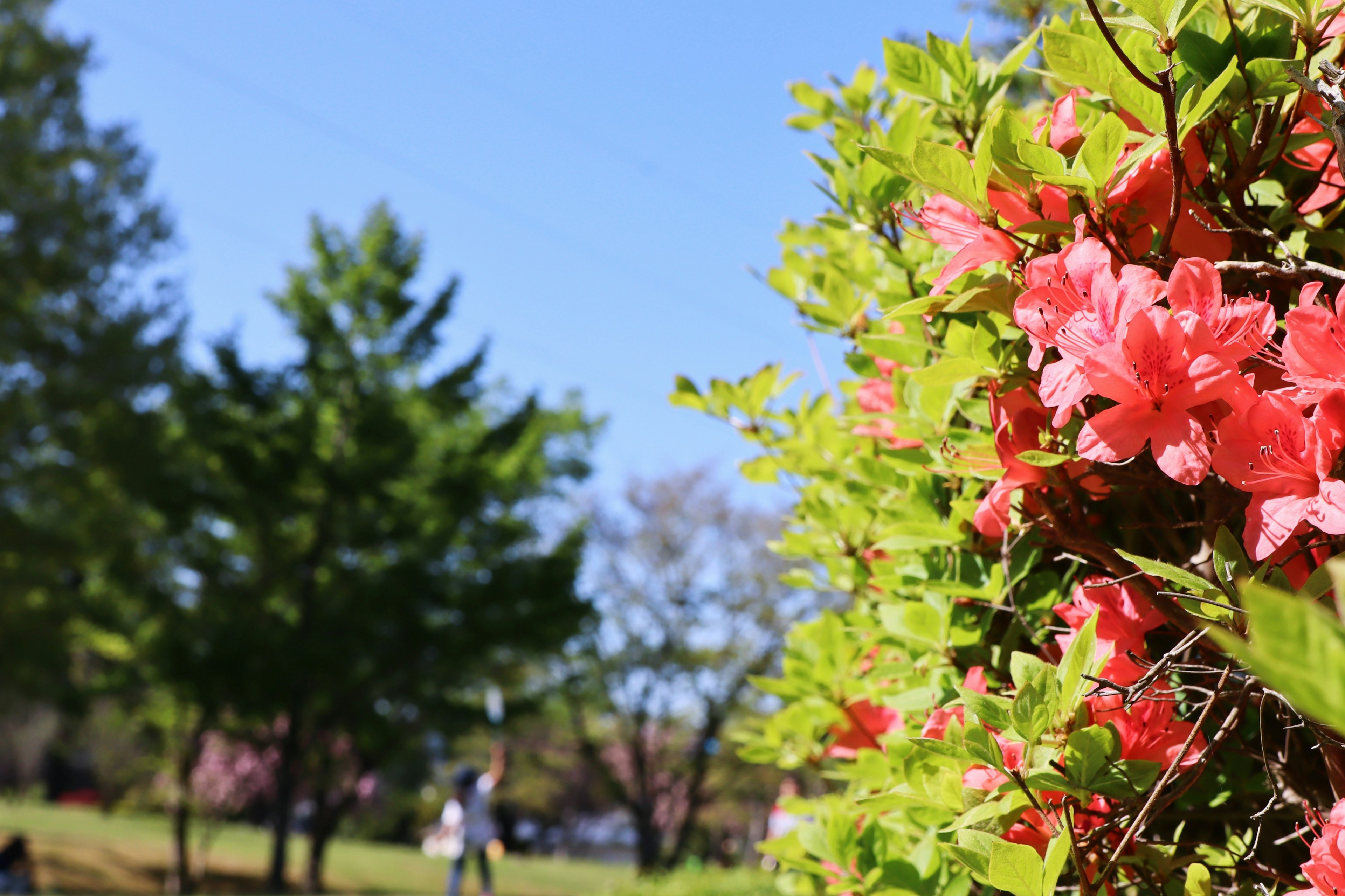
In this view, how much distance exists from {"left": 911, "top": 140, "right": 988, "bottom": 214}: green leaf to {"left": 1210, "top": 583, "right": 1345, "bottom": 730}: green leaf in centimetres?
54

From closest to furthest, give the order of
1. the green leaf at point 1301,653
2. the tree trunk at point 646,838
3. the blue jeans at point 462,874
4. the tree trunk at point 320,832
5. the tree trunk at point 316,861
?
1. the green leaf at point 1301,653
2. the blue jeans at point 462,874
3. the tree trunk at point 316,861
4. the tree trunk at point 320,832
5. the tree trunk at point 646,838

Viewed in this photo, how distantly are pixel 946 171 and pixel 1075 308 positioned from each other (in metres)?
0.16

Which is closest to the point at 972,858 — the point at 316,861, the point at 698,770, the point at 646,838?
the point at 316,861

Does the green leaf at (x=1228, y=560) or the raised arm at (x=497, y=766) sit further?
the raised arm at (x=497, y=766)

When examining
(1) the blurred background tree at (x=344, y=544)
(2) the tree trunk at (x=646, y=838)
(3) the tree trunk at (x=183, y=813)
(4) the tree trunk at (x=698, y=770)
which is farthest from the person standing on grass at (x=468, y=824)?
(2) the tree trunk at (x=646, y=838)

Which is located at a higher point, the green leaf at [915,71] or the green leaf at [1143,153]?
the green leaf at [915,71]

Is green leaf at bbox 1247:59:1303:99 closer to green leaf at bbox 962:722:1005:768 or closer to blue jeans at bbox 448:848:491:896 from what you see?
green leaf at bbox 962:722:1005:768

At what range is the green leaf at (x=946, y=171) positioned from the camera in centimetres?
77

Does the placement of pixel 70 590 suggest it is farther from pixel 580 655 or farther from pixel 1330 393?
pixel 1330 393

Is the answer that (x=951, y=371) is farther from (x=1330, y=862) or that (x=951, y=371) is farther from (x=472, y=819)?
(x=472, y=819)

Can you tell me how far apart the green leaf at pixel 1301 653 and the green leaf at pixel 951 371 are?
536 mm

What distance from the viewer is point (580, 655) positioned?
21188 millimetres

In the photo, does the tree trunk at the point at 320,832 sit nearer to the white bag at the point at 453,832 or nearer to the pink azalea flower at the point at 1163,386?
the white bag at the point at 453,832

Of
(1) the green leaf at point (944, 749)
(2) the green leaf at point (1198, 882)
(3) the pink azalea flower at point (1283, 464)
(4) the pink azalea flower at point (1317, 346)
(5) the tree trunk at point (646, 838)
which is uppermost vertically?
(4) the pink azalea flower at point (1317, 346)
